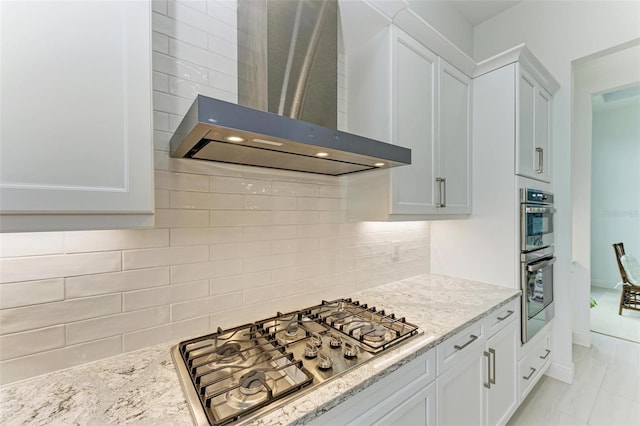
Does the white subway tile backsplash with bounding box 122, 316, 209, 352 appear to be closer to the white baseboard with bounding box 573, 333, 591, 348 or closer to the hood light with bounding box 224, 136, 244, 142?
the hood light with bounding box 224, 136, 244, 142

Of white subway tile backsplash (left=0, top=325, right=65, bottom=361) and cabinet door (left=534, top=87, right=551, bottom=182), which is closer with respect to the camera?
white subway tile backsplash (left=0, top=325, right=65, bottom=361)

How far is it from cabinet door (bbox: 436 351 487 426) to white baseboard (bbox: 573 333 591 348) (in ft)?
8.02

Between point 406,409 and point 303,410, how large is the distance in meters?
0.54

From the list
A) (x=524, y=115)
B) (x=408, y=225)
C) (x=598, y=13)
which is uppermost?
(x=598, y=13)

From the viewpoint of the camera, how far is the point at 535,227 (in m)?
2.07

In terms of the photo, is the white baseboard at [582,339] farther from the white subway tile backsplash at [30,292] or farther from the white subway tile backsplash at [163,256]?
the white subway tile backsplash at [30,292]

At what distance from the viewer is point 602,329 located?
3.43 meters

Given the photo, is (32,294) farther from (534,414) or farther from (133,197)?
(534,414)

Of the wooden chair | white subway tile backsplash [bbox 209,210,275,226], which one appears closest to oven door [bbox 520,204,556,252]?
white subway tile backsplash [bbox 209,210,275,226]

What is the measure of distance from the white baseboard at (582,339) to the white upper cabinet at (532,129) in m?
1.95

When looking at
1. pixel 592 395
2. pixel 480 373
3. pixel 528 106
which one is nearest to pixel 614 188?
pixel 592 395

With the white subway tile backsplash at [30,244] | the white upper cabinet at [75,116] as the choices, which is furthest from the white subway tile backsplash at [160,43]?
the white subway tile backsplash at [30,244]

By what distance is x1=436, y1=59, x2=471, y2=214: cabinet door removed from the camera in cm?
187

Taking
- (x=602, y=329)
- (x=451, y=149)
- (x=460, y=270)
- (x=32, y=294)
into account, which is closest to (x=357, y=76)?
(x=451, y=149)
